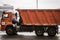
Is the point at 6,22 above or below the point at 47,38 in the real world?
above

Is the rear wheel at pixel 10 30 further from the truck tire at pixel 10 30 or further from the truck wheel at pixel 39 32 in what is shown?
the truck wheel at pixel 39 32

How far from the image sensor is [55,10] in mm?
13141

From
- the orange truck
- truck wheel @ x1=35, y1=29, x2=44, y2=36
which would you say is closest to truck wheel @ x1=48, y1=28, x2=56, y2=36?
the orange truck

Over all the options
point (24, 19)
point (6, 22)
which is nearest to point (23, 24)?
point (24, 19)

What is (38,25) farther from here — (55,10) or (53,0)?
(53,0)

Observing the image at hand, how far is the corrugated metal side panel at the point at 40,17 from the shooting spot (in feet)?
43.3

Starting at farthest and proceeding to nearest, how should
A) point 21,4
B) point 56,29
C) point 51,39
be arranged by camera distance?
point 21,4 → point 56,29 → point 51,39

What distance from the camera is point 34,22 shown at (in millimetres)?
13227

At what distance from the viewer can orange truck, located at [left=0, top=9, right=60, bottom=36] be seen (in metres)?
13.0

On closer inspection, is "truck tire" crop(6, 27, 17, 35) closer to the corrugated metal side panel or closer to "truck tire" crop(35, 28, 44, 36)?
the corrugated metal side panel

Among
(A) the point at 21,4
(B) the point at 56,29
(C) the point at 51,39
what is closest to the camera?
(C) the point at 51,39

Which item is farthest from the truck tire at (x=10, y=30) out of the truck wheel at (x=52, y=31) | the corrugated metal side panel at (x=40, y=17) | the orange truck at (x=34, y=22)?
the truck wheel at (x=52, y=31)

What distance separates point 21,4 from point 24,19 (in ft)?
13.1

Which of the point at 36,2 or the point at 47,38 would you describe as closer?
the point at 47,38
